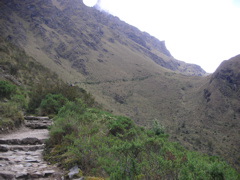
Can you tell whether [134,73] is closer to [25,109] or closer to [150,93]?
[150,93]

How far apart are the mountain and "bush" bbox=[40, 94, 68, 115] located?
22.9 m

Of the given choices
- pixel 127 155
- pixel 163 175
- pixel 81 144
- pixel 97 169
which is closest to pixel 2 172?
pixel 81 144

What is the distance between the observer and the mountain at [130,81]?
148ft

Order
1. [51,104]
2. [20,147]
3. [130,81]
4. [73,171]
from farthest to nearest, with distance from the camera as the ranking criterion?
[130,81] → [51,104] → [20,147] → [73,171]

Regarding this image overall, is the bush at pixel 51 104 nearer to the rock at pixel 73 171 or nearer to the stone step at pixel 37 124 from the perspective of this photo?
the stone step at pixel 37 124

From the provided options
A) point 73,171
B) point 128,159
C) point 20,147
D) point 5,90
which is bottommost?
point 5,90

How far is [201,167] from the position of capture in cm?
386

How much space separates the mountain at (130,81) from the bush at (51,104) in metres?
22.9

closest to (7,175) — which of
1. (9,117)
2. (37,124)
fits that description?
(9,117)

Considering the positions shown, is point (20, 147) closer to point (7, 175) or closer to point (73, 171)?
point (7, 175)

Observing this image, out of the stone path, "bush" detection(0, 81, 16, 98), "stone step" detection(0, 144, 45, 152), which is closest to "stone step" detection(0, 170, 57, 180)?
the stone path

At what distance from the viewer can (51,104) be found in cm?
1316

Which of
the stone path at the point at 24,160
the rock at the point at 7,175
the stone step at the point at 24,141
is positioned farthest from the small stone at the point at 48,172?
the stone step at the point at 24,141

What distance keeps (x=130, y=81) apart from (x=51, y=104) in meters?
67.1
